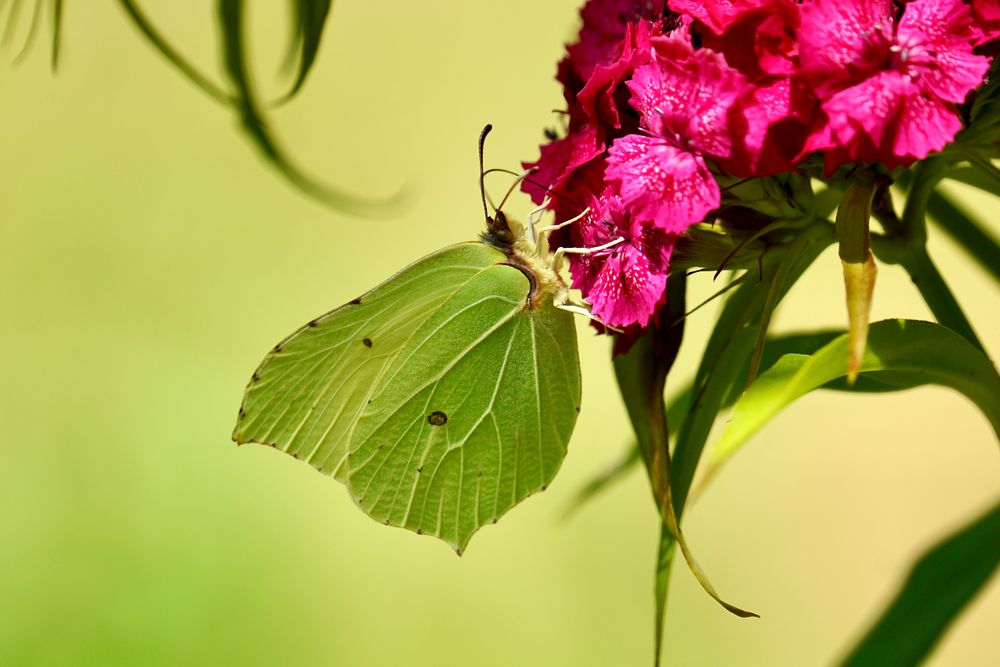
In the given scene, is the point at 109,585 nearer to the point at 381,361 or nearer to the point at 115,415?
the point at 115,415

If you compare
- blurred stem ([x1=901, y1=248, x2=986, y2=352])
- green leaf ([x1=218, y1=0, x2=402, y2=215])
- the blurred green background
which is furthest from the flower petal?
the blurred green background

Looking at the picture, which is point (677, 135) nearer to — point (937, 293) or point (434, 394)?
point (937, 293)

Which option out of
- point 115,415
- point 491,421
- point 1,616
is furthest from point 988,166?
point 115,415

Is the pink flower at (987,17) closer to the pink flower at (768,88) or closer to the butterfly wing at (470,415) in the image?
the pink flower at (768,88)

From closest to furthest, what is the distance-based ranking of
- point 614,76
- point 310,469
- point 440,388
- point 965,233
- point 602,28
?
point 614,76
point 602,28
point 965,233
point 440,388
point 310,469

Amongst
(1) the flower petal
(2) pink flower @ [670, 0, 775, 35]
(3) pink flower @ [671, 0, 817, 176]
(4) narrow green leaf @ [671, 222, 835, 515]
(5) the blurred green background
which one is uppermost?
(2) pink flower @ [670, 0, 775, 35]

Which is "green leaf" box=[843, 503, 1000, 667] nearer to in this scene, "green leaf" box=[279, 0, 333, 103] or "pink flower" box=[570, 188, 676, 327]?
"pink flower" box=[570, 188, 676, 327]

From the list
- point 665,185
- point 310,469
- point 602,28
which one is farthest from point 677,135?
point 310,469

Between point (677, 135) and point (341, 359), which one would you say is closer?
point (677, 135)
